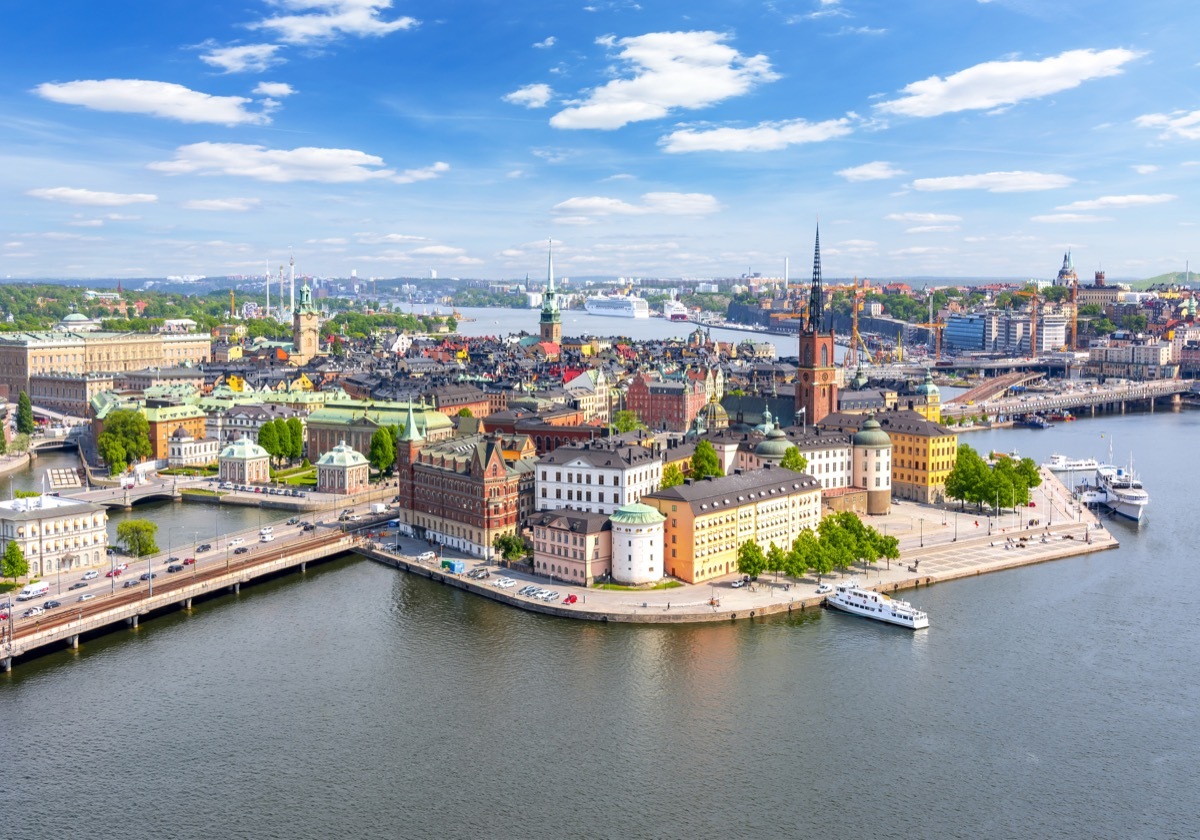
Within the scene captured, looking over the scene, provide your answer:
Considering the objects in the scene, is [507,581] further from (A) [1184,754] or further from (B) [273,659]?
(A) [1184,754]

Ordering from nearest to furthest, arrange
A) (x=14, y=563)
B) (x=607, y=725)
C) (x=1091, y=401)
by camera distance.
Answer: (x=607, y=725)
(x=14, y=563)
(x=1091, y=401)

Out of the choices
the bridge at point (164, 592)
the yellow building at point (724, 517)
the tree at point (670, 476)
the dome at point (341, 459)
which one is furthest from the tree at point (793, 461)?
the dome at point (341, 459)

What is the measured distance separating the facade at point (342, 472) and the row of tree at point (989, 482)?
36647 mm

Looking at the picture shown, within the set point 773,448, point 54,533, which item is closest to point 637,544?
point 773,448

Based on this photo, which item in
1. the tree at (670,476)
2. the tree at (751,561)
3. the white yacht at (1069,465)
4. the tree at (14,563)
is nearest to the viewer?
the tree at (14,563)

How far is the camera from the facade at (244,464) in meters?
78.2

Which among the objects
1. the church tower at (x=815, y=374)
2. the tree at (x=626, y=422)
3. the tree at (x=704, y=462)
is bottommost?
the tree at (x=704, y=462)

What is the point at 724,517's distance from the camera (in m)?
52.8

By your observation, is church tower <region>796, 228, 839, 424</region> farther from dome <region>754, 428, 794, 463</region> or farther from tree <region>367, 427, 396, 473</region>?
tree <region>367, 427, 396, 473</region>

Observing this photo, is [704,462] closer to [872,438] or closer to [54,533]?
[872,438]

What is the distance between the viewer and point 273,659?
42.8 metres

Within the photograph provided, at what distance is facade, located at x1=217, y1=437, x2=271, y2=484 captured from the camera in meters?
78.2

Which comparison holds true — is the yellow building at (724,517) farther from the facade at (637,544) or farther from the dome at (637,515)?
the dome at (637,515)

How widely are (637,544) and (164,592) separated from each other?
65.6 ft
